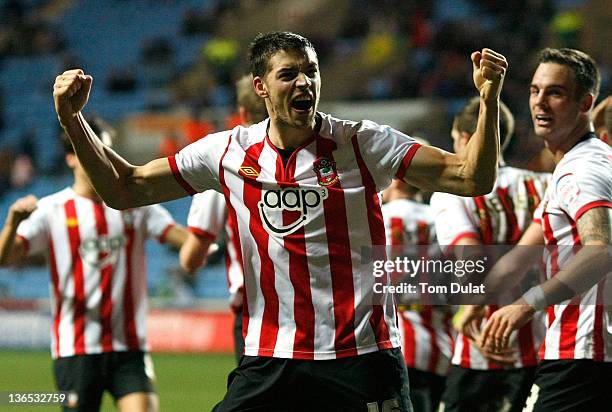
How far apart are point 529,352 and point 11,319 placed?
14217 millimetres

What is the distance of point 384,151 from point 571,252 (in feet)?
3.11

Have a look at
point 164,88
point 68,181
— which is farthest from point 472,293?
point 164,88

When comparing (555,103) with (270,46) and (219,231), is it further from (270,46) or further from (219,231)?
(219,231)

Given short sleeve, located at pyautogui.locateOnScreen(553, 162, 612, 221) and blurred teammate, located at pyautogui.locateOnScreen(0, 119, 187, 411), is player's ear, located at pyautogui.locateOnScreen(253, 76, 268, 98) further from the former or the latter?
blurred teammate, located at pyautogui.locateOnScreen(0, 119, 187, 411)

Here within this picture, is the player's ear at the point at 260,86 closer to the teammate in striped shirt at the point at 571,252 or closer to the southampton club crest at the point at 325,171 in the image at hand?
the southampton club crest at the point at 325,171

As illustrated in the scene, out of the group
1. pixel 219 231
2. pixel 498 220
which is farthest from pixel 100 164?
pixel 498 220

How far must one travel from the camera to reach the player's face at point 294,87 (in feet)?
14.4

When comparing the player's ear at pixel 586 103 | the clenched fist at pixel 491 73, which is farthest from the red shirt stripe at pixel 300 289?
the player's ear at pixel 586 103

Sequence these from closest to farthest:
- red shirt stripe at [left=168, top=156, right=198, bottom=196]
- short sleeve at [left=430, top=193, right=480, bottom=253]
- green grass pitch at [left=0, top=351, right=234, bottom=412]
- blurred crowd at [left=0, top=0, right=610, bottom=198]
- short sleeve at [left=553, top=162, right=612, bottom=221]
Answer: short sleeve at [left=553, top=162, right=612, bottom=221], red shirt stripe at [left=168, top=156, right=198, bottom=196], short sleeve at [left=430, top=193, right=480, bottom=253], green grass pitch at [left=0, top=351, right=234, bottom=412], blurred crowd at [left=0, top=0, right=610, bottom=198]

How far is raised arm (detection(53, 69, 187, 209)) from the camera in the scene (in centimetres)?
441

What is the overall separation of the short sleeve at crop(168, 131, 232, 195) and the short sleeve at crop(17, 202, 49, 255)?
232 cm

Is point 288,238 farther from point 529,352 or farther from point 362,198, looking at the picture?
point 529,352

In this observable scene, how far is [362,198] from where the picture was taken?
436 centimetres

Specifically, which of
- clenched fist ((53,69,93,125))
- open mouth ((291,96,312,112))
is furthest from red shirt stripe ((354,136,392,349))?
clenched fist ((53,69,93,125))
